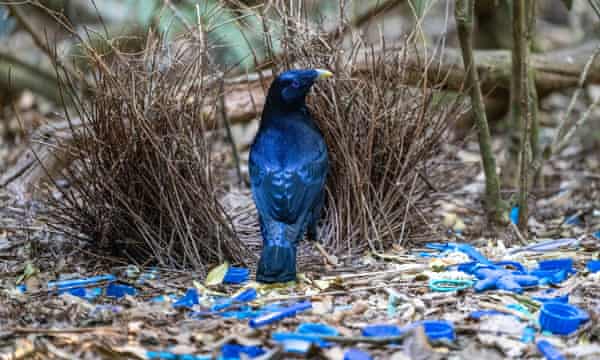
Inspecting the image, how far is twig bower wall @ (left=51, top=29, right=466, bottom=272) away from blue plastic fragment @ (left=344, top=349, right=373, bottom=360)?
112 centimetres

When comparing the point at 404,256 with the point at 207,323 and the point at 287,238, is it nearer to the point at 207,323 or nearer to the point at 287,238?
the point at 287,238

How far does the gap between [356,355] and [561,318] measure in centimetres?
65

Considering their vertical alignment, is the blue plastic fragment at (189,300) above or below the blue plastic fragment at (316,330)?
above

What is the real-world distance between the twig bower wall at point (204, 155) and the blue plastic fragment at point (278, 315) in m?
0.73

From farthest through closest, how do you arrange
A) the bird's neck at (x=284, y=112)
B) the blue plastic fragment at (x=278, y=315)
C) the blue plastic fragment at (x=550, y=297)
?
the bird's neck at (x=284, y=112) → the blue plastic fragment at (x=550, y=297) → the blue plastic fragment at (x=278, y=315)

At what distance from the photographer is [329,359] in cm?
222

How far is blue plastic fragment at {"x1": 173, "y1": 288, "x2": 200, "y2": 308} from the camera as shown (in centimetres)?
273

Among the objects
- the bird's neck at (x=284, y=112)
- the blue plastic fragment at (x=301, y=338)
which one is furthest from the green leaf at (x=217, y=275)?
the blue plastic fragment at (x=301, y=338)

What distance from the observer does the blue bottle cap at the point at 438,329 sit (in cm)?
234

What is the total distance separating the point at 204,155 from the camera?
10.9 feet

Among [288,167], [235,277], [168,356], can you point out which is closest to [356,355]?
[168,356]

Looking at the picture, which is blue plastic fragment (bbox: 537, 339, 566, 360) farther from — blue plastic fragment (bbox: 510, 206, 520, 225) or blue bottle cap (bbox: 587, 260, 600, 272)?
blue plastic fragment (bbox: 510, 206, 520, 225)

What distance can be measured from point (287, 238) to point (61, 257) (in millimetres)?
1053

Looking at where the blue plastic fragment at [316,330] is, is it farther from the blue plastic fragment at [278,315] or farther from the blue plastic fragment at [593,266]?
the blue plastic fragment at [593,266]
